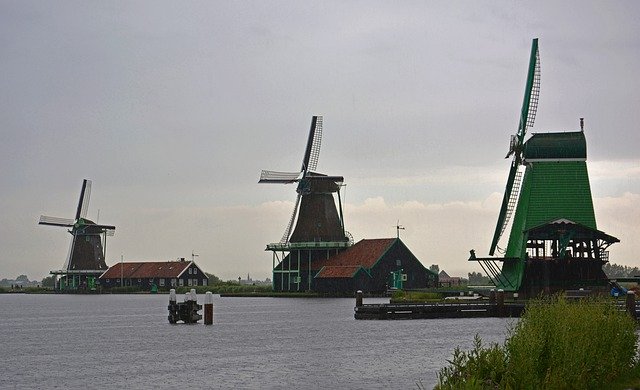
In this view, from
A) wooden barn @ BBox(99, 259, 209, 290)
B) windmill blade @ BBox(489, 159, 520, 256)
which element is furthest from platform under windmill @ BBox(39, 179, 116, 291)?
windmill blade @ BBox(489, 159, 520, 256)

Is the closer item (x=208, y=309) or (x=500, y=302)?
(x=208, y=309)

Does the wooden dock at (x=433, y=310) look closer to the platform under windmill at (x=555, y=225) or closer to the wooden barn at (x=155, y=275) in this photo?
the platform under windmill at (x=555, y=225)

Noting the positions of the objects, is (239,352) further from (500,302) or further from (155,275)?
(155,275)

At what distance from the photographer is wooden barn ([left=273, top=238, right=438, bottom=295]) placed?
102500 millimetres

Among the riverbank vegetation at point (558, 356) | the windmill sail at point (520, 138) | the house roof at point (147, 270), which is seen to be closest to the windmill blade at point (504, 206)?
the windmill sail at point (520, 138)

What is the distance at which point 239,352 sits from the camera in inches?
1738

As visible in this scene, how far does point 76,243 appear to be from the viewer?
5925 inches

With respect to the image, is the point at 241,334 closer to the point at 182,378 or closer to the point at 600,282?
the point at 182,378

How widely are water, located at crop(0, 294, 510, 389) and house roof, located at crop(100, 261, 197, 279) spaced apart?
71726 millimetres

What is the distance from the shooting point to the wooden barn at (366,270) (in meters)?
102

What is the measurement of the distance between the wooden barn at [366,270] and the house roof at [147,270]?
3886 cm

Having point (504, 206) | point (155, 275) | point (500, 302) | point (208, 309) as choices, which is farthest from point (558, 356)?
point (155, 275)

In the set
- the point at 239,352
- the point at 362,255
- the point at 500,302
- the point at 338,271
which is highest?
the point at 362,255

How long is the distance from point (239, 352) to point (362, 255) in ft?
200
